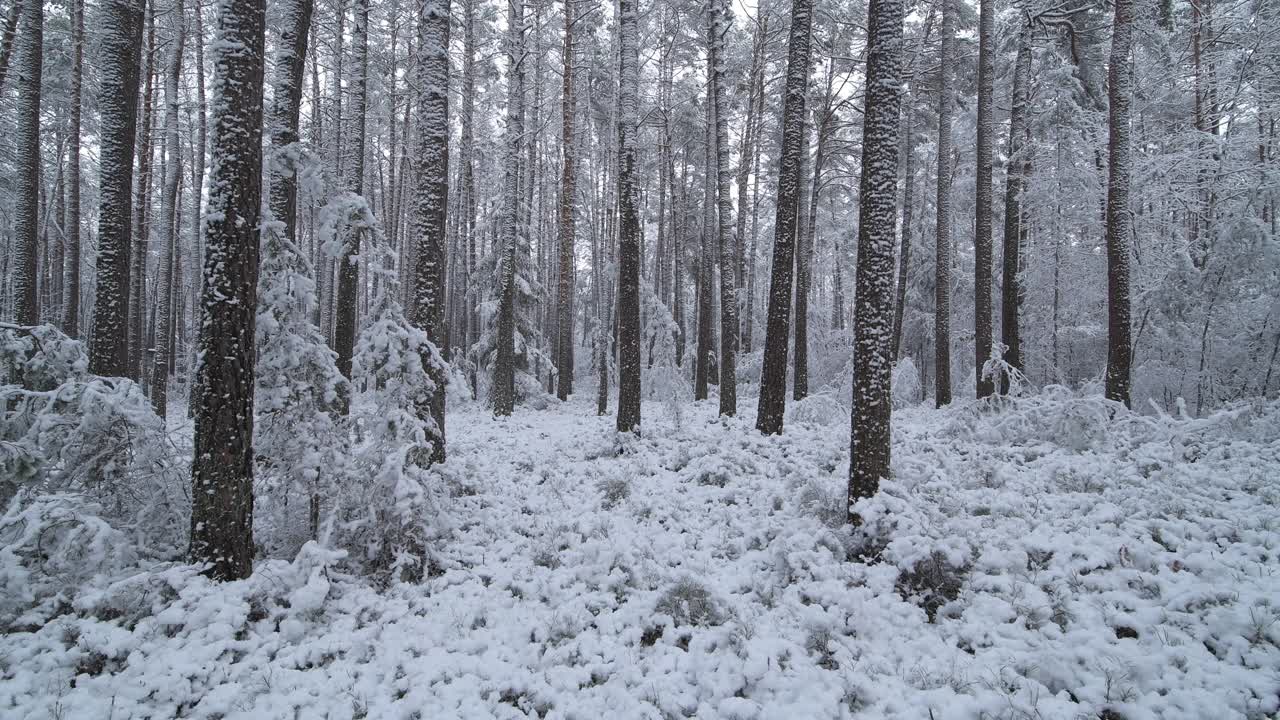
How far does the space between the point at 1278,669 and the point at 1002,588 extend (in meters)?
1.49

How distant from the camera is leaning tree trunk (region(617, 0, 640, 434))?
33.1ft

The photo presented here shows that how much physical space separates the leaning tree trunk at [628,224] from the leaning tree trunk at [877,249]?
496 cm

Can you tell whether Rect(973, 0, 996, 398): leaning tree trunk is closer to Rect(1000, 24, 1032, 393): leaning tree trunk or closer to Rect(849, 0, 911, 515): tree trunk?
Rect(1000, 24, 1032, 393): leaning tree trunk

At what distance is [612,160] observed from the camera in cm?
2530

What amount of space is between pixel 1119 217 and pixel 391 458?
12.9 meters

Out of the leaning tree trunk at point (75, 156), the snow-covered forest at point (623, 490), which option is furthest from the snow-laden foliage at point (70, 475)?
the leaning tree trunk at point (75, 156)

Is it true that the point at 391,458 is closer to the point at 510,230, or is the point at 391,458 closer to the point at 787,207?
the point at 787,207

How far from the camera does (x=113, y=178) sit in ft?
21.6

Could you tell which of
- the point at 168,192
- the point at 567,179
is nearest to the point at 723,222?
the point at 567,179

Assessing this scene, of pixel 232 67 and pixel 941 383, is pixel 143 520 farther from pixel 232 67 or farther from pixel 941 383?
pixel 941 383

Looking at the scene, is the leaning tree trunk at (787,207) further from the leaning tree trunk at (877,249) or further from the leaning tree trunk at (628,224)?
the leaning tree trunk at (877,249)

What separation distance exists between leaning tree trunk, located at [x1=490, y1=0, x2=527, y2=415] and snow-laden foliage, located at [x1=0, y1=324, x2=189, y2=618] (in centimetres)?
947

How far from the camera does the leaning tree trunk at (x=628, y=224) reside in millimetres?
10102

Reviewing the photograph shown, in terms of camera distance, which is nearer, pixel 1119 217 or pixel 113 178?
pixel 113 178
